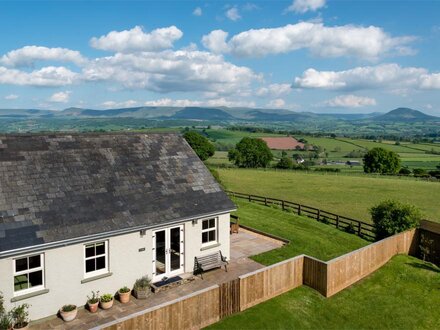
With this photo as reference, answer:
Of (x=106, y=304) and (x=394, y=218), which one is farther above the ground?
(x=394, y=218)

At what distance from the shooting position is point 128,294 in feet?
47.3

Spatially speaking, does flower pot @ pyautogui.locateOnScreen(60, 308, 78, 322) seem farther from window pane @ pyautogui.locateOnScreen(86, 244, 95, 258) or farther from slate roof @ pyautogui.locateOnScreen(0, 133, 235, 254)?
slate roof @ pyautogui.locateOnScreen(0, 133, 235, 254)

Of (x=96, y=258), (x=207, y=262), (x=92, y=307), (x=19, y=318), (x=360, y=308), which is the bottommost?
(x=360, y=308)

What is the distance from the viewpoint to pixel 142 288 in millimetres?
14703

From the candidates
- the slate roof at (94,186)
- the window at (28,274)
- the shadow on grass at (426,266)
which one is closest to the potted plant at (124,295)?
the slate roof at (94,186)

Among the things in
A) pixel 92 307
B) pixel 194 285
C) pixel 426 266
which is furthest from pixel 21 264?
pixel 426 266

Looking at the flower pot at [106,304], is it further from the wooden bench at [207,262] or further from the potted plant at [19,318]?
the wooden bench at [207,262]

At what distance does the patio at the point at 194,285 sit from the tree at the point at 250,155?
77917 millimetres

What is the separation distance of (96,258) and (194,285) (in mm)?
4236

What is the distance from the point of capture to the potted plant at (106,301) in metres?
13.8

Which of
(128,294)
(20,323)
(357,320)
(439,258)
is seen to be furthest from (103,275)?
(439,258)

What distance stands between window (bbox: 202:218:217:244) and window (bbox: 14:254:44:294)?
710 cm

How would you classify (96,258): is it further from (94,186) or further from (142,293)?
(94,186)

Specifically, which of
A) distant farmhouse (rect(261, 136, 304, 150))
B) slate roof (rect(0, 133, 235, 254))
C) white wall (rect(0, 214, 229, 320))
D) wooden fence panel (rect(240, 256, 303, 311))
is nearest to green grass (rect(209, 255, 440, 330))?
wooden fence panel (rect(240, 256, 303, 311))
